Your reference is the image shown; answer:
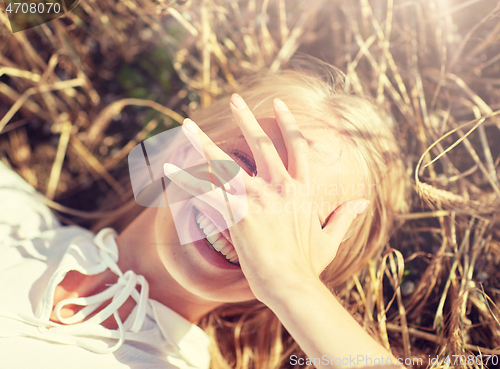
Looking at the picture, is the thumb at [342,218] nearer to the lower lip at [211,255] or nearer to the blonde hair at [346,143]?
the blonde hair at [346,143]

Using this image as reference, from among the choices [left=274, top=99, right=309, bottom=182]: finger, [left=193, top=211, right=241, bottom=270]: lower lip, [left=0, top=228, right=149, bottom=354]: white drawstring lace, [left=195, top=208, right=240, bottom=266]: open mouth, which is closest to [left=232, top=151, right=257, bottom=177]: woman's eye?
[left=274, top=99, right=309, bottom=182]: finger

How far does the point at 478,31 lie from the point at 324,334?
2035mm

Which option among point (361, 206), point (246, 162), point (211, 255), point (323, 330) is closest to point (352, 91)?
point (361, 206)

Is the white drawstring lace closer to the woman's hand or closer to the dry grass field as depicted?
the woman's hand

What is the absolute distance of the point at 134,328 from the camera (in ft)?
4.73

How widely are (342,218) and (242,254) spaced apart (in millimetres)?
400

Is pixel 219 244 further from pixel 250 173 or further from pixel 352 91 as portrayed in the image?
pixel 352 91

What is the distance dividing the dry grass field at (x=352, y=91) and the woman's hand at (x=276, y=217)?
606 mm

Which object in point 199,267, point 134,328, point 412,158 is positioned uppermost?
point 412,158

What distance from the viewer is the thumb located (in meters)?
1.20

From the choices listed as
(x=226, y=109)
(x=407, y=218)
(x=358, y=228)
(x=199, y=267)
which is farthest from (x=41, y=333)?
(x=407, y=218)

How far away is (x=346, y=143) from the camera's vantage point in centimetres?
134

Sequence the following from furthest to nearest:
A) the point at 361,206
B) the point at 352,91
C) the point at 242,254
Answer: the point at 352,91 < the point at 361,206 < the point at 242,254

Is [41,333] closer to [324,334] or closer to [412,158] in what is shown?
[324,334]
